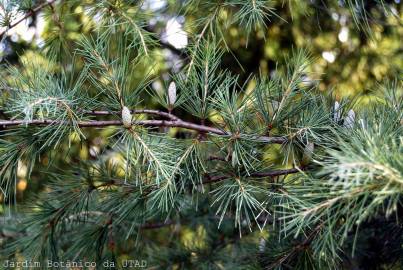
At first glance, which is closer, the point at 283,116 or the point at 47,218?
the point at 283,116

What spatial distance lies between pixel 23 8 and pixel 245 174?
581 millimetres

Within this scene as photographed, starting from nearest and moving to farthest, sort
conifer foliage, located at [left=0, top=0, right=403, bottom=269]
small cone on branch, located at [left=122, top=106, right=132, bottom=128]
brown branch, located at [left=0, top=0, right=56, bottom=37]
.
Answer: conifer foliage, located at [left=0, top=0, right=403, bottom=269]
small cone on branch, located at [left=122, top=106, right=132, bottom=128]
brown branch, located at [left=0, top=0, right=56, bottom=37]

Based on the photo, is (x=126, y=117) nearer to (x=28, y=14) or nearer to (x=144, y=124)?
(x=144, y=124)

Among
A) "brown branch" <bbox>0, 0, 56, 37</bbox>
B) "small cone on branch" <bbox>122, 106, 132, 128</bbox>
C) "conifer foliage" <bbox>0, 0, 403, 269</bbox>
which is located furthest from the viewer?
"brown branch" <bbox>0, 0, 56, 37</bbox>

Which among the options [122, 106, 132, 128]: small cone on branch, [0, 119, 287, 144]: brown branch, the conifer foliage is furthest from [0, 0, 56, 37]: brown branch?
[122, 106, 132, 128]: small cone on branch

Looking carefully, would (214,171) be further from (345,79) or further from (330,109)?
(345,79)

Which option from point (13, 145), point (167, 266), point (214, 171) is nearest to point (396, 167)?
point (214, 171)

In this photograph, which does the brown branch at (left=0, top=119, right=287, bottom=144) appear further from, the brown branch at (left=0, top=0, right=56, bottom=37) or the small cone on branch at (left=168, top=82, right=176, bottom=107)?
the brown branch at (left=0, top=0, right=56, bottom=37)

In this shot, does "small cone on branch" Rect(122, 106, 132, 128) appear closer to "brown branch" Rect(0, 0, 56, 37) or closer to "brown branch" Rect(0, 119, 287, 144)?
"brown branch" Rect(0, 119, 287, 144)

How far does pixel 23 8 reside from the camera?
1.09 m

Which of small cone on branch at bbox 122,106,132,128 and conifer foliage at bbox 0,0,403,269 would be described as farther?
small cone on branch at bbox 122,106,132,128

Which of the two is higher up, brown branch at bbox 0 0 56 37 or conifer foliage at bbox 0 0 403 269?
brown branch at bbox 0 0 56 37

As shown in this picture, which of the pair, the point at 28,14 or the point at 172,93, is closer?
the point at 172,93

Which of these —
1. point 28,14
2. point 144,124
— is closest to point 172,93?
point 144,124
